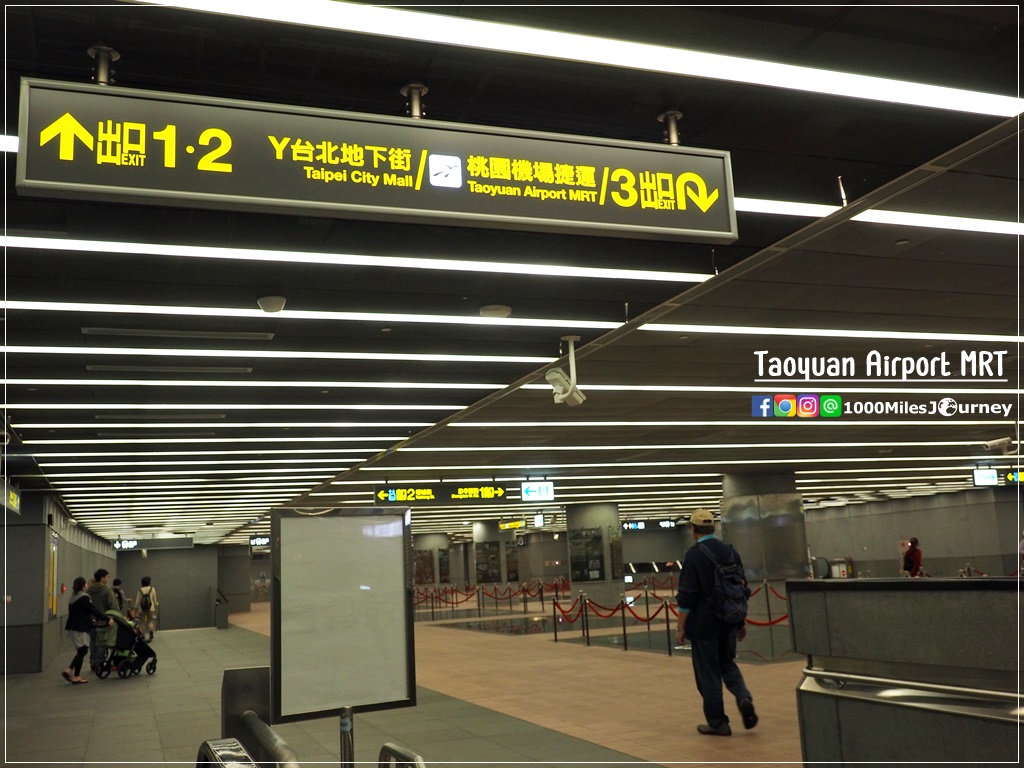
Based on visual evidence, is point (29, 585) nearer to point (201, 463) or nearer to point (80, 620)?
point (80, 620)

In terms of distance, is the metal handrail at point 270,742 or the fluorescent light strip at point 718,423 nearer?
the metal handrail at point 270,742

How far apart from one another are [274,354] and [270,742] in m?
7.07

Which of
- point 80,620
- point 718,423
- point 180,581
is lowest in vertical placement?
point 180,581

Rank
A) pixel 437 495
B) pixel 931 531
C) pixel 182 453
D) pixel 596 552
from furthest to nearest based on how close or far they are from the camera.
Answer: pixel 931 531, pixel 596 552, pixel 437 495, pixel 182 453

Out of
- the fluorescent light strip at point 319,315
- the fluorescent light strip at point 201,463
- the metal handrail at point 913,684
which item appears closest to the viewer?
the metal handrail at point 913,684

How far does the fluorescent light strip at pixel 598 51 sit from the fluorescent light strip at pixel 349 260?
2.91 m

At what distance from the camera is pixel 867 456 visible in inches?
888

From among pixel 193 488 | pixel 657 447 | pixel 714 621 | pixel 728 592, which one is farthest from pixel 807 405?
pixel 193 488

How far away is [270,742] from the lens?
3.53m

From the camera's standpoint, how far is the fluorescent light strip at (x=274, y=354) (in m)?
9.40

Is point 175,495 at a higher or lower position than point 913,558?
higher

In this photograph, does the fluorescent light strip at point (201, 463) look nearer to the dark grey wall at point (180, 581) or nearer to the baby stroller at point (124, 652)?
the baby stroller at point (124, 652)

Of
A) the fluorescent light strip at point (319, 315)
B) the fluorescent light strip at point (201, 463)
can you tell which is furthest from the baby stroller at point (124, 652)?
the fluorescent light strip at point (319, 315)

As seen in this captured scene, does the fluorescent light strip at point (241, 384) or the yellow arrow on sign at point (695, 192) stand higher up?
the fluorescent light strip at point (241, 384)
